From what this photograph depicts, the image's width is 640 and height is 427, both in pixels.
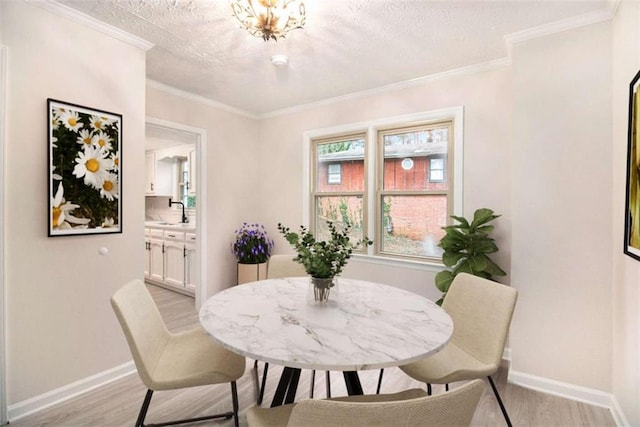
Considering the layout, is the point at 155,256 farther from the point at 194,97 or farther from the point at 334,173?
the point at 334,173

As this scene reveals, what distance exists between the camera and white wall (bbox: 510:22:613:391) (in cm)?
203

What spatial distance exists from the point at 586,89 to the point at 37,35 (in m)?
3.40

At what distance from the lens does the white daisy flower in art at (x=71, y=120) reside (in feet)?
6.56

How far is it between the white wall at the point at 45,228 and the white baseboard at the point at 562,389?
2.86m

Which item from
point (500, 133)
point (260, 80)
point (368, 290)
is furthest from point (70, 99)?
point (500, 133)

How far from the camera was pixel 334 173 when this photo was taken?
12.5 ft

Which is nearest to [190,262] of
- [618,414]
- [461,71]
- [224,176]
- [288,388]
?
[224,176]

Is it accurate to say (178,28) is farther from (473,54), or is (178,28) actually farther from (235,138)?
(473,54)

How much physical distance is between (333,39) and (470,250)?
188 centimetres

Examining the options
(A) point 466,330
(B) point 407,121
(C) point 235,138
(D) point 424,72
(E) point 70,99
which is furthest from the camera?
(C) point 235,138

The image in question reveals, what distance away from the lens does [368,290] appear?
184 cm

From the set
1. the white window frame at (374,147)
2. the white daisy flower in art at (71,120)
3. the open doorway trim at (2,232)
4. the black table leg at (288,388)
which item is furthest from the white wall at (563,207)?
the open doorway trim at (2,232)

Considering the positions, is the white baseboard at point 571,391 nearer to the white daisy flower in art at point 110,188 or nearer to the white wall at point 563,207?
the white wall at point 563,207

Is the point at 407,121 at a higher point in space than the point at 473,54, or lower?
lower
